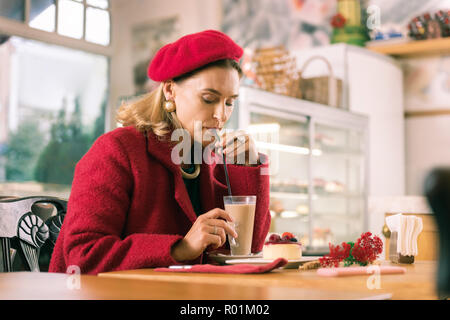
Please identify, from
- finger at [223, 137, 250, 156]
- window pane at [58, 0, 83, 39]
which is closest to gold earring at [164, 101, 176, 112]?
finger at [223, 137, 250, 156]

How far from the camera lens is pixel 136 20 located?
21.5ft

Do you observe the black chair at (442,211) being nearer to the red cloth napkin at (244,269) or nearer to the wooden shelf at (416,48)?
the red cloth napkin at (244,269)

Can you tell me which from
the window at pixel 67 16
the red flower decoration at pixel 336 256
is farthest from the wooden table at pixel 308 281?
the window at pixel 67 16

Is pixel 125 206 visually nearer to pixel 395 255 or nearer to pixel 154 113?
pixel 154 113

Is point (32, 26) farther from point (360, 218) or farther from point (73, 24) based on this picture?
point (360, 218)

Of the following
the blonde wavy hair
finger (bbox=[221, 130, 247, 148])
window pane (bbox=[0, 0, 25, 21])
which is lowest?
finger (bbox=[221, 130, 247, 148])

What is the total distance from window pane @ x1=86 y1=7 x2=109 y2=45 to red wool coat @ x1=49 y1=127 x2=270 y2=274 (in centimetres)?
432

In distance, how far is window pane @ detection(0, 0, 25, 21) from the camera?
4.82 metres

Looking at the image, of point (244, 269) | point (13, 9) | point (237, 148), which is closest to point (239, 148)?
point (237, 148)

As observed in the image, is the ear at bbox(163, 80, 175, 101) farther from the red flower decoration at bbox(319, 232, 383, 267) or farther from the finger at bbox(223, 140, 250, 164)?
the red flower decoration at bbox(319, 232, 383, 267)

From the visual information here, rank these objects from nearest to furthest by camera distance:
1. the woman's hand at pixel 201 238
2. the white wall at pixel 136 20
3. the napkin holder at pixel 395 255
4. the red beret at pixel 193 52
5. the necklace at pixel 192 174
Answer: the woman's hand at pixel 201 238, the napkin holder at pixel 395 255, the red beret at pixel 193 52, the necklace at pixel 192 174, the white wall at pixel 136 20

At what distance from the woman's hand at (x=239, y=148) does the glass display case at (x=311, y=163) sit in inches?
73.3

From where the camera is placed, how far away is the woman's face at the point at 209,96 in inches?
66.4

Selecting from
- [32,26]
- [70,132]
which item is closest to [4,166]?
[70,132]
